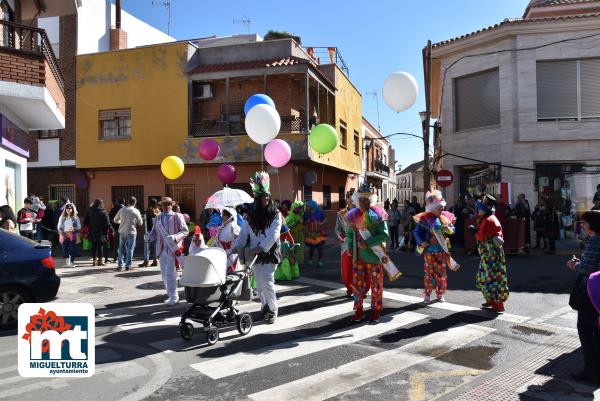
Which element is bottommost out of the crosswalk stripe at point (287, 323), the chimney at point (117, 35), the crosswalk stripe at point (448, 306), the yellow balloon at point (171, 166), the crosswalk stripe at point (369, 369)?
the crosswalk stripe at point (369, 369)

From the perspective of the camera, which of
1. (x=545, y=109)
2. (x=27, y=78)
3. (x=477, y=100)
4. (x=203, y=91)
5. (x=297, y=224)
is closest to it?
(x=27, y=78)

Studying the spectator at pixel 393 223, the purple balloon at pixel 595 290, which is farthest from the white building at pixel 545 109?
the purple balloon at pixel 595 290

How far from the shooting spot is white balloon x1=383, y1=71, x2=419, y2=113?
37.6 feet

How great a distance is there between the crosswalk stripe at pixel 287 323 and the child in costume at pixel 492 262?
211 centimetres

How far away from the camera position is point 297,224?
1145 cm

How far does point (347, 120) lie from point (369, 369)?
69.5 feet

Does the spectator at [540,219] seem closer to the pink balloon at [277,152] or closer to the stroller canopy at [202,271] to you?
the pink balloon at [277,152]

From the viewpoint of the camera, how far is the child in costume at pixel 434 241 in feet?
24.8

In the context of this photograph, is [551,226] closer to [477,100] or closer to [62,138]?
[477,100]

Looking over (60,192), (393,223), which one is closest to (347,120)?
(393,223)

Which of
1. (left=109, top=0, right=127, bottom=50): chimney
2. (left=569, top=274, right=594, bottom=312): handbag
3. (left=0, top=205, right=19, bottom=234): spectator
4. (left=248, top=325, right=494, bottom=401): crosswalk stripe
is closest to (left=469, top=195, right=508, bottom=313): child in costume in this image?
(left=248, top=325, right=494, bottom=401): crosswalk stripe

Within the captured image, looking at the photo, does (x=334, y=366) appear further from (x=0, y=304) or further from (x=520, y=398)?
(x=0, y=304)

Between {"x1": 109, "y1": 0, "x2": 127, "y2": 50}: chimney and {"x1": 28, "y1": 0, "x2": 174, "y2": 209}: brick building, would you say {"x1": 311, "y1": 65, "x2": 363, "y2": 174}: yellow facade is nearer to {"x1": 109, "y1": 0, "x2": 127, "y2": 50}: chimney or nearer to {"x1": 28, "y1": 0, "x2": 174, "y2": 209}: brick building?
{"x1": 28, "y1": 0, "x2": 174, "y2": 209}: brick building

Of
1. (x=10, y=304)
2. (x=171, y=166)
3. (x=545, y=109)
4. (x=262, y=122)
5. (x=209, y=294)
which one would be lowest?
(x=10, y=304)
